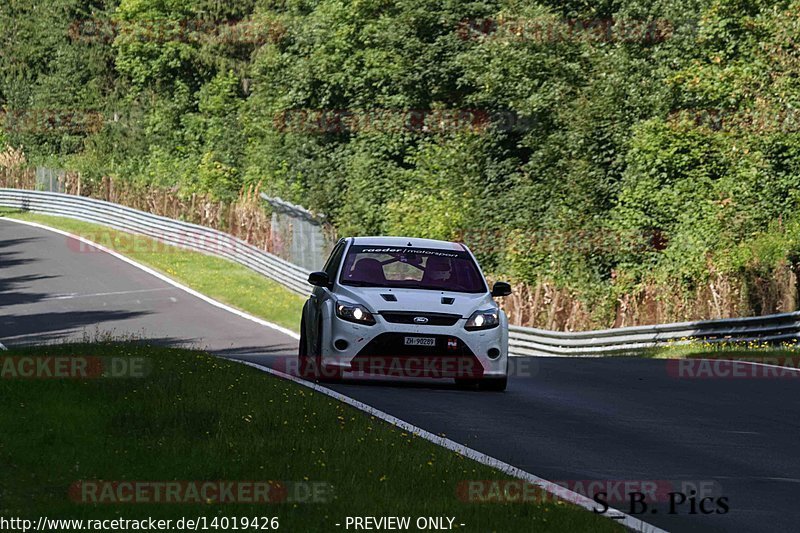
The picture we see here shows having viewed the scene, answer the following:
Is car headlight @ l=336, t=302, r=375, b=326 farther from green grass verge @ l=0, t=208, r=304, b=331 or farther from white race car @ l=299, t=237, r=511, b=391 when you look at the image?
green grass verge @ l=0, t=208, r=304, b=331

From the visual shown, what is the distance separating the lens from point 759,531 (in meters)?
8.90

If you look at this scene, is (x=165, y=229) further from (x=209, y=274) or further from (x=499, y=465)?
(x=499, y=465)

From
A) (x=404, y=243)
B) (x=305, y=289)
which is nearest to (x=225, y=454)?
(x=404, y=243)

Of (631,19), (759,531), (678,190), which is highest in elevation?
(631,19)

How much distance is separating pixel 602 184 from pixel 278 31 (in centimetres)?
2929

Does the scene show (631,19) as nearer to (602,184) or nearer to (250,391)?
(602,184)

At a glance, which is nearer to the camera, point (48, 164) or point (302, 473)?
point (302, 473)

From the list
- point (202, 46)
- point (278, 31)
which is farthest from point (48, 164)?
point (278, 31)

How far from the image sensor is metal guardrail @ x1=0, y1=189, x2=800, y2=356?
26781 mm

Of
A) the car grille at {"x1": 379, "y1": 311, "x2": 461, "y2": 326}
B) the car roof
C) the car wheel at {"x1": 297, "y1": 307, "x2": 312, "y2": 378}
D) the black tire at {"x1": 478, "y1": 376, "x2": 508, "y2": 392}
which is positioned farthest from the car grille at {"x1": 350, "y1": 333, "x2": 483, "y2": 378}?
the car roof

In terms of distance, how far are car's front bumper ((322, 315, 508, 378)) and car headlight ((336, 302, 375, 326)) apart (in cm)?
6

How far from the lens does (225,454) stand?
33.5ft
